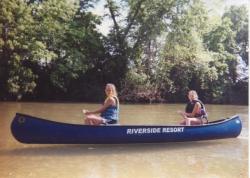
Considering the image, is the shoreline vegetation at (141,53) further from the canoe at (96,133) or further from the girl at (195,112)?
the canoe at (96,133)

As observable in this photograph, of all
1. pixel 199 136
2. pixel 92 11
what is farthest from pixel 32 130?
pixel 92 11

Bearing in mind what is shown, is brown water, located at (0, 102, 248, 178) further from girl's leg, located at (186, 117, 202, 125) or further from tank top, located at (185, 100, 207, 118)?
tank top, located at (185, 100, 207, 118)

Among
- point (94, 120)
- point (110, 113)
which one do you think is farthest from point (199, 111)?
point (94, 120)

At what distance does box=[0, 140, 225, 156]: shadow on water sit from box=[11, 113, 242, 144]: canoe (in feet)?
0.30

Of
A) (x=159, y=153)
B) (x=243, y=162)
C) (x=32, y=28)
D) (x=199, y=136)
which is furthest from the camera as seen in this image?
(x=32, y=28)

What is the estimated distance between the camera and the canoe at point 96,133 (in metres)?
4.78

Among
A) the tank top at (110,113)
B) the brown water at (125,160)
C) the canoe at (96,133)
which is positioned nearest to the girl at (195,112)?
the canoe at (96,133)

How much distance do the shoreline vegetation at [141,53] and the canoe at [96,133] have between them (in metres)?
8.67

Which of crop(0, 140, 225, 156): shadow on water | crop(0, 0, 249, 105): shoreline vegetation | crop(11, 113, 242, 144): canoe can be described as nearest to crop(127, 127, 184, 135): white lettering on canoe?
crop(11, 113, 242, 144): canoe

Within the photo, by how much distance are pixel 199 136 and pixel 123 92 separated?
9117 millimetres

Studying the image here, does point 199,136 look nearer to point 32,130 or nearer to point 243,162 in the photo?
point 243,162

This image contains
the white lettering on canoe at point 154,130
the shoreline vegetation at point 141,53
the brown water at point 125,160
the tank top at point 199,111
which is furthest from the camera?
the shoreline vegetation at point 141,53

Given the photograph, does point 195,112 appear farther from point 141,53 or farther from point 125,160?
point 141,53

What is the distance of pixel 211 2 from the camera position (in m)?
15.8
